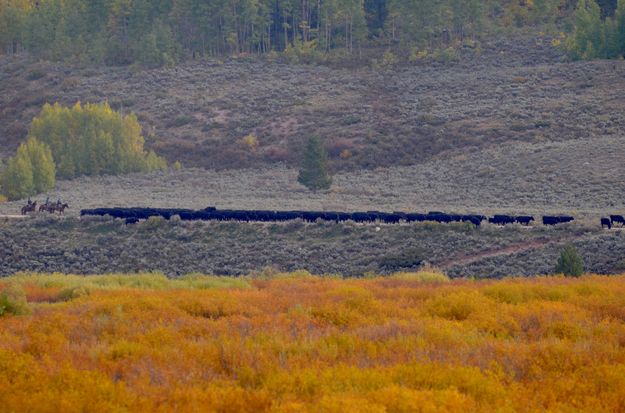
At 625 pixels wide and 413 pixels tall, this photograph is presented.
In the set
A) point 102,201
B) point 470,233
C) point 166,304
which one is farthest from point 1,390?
point 102,201

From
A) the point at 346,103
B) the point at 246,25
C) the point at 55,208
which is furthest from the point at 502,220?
the point at 246,25

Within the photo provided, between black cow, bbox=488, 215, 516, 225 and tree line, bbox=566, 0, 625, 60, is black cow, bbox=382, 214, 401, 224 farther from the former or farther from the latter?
tree line, bbox=566, 0, 625, 60

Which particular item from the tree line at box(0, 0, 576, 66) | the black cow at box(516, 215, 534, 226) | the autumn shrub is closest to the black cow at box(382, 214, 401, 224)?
the black cow at box(516, 215, 534, 226)

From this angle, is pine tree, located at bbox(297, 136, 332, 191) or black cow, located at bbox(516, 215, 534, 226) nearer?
black cow, located at bbox(516, 215, 534, 226)

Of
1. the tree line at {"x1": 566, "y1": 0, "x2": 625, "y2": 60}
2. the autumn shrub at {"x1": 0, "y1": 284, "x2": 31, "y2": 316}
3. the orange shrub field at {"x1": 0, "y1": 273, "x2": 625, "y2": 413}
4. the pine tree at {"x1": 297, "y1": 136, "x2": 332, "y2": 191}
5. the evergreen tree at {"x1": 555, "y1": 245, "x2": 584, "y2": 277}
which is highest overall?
the tree line at {"x1": 566, "y1": 0, "x2": 625, "y2": 60}

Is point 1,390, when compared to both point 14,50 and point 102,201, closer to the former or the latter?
point 102,201

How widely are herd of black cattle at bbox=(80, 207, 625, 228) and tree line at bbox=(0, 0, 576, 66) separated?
62870mm

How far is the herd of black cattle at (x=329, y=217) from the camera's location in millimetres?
40500

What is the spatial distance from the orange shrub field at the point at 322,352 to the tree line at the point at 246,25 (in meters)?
89.0

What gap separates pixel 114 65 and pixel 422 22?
1510 inches

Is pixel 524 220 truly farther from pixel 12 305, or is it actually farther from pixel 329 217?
pixel 12 305

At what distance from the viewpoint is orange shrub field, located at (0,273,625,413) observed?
406 inches

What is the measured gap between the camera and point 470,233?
3881cm

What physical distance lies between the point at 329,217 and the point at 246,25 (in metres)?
73.9
